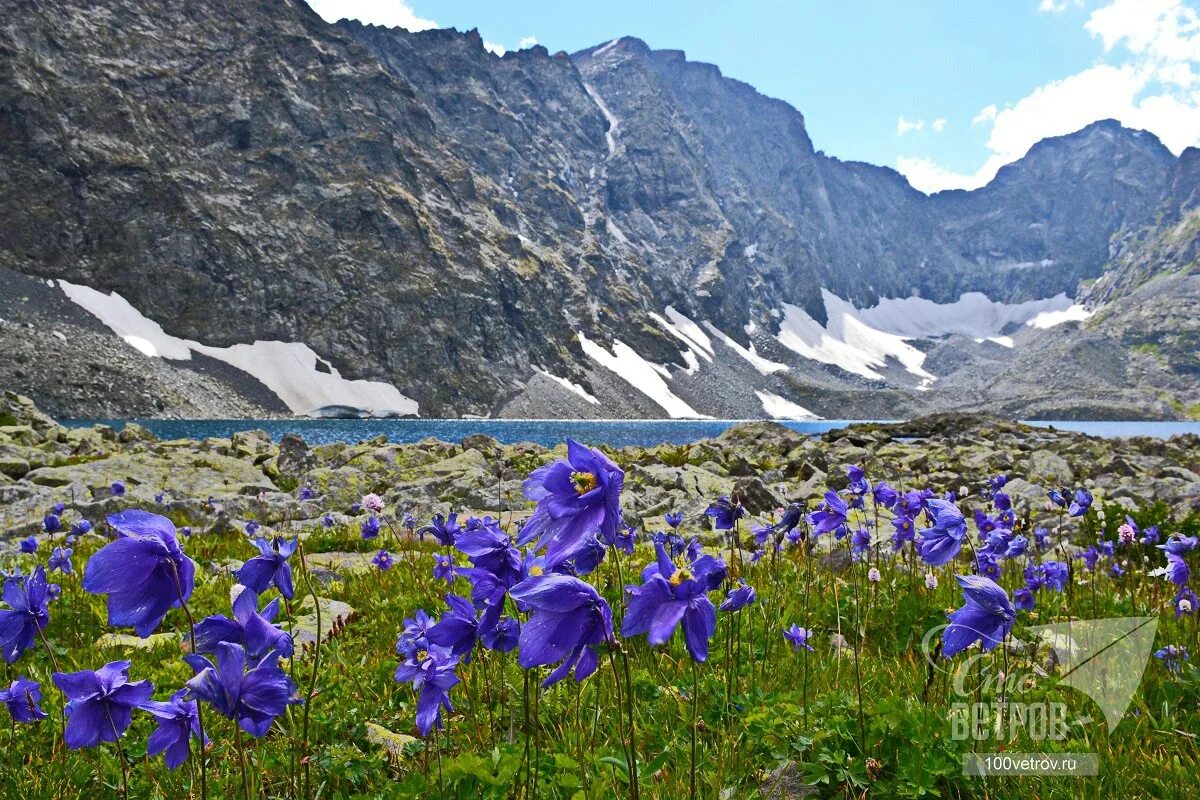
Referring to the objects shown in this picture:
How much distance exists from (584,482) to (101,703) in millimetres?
1672

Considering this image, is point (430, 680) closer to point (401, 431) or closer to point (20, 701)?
point (20, 701)

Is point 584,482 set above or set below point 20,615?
above

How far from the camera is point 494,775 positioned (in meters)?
2.28

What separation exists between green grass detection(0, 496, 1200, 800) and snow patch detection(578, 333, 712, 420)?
14344cm

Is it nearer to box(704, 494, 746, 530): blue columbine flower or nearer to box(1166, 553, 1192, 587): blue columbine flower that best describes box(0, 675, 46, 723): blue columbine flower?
box(704, 494, 746, 530): blue columbine flower

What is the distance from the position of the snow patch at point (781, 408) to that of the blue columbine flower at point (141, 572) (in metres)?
175

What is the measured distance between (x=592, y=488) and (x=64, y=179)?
13134cm

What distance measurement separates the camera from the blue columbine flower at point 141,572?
166 cm

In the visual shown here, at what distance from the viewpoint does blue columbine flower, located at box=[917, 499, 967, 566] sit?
8.59 ft

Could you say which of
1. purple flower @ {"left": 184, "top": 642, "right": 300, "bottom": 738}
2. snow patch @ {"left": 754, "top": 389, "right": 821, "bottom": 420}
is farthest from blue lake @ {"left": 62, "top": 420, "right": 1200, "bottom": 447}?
snow patch @ {"left": 754, "top": 389, "right": 821, "bottom": 420}

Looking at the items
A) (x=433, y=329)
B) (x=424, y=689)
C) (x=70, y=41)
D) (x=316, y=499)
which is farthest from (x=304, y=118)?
(x=424, y=689)

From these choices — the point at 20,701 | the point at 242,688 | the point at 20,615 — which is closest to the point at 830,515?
the point at 242,688

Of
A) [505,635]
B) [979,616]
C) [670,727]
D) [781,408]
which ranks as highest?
[979,616]

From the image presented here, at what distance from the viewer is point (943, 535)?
108 inches
